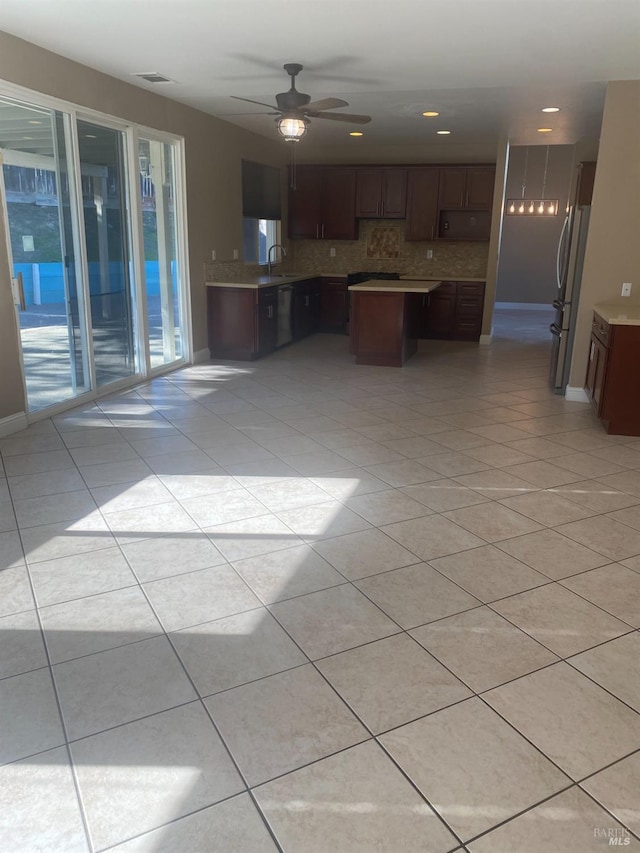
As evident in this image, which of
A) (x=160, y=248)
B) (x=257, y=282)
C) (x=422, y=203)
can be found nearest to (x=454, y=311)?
(x=422, y=203)

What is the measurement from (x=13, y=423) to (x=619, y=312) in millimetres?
4573

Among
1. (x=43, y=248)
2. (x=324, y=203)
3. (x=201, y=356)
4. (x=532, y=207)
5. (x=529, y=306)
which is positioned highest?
(x=532, y=207)

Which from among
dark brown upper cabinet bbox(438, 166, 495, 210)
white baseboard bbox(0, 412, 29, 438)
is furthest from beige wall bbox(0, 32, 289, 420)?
dark brown upper cabinet bbox(438, 166, 495, 210)

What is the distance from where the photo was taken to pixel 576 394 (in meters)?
5.86

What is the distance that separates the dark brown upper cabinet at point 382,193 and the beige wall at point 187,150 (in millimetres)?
1233

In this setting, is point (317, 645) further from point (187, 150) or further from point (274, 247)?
point (274, 247)

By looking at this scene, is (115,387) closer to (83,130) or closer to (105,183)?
(105,183)

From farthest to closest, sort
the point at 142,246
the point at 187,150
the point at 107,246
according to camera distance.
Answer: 1. the point at 187,150
2. the point at 142,246
3. the point at 107,246

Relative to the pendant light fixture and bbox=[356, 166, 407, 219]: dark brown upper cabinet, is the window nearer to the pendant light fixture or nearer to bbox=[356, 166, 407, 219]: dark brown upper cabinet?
bbox=[356, 166, 407, 219]: dark brown upper cabinet

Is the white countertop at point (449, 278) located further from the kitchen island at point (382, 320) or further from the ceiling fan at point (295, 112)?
the ceiling fan at point (295, 112)

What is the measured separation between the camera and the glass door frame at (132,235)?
4871 millimetres

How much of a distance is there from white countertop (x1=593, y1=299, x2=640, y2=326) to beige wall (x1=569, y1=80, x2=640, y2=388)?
63 mm

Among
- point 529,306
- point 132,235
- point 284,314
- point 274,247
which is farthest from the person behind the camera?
point 529,306

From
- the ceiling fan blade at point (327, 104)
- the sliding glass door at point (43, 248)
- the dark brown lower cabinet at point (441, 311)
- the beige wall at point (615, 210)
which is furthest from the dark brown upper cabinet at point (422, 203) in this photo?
the sliding glass door at point (43, 248)
